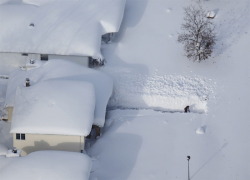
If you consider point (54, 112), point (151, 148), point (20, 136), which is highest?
point (54, 112)

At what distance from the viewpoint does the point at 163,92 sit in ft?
140

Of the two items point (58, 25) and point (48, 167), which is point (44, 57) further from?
point (48, 167)

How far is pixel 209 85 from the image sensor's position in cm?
4316

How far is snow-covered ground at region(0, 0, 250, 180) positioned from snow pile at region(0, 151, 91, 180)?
211cm

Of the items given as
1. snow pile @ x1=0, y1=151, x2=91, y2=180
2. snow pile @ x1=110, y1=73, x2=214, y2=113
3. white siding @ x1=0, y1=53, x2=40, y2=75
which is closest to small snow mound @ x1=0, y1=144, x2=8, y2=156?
snow pile @ x1=0, y1=151, x2=91, y2=180

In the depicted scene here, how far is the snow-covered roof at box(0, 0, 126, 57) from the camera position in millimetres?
44219

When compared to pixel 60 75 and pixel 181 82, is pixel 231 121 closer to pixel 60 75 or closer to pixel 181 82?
pixel 181 82

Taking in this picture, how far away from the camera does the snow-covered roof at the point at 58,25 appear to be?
44.2 meters

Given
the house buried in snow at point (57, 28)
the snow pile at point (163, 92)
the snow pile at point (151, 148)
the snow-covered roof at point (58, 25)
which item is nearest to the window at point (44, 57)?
the house buried in snow at point (57, 28)

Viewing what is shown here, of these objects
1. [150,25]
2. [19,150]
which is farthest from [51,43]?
[19,150]

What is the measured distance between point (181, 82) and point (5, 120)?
11321 mm

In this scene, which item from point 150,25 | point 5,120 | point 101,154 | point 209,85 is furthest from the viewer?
point 150,25

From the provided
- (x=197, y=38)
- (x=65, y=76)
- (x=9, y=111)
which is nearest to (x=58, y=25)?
(x=65, y=76)

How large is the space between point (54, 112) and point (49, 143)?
5.69ft
